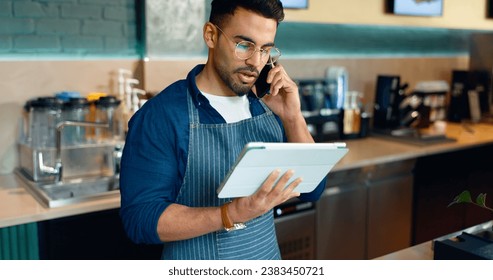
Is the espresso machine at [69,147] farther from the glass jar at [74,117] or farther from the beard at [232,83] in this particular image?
the beard at [232,83]

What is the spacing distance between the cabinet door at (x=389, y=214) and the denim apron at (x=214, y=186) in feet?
5.50

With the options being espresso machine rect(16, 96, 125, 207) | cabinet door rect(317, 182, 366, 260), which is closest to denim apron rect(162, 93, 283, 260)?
espresso machine rect(16, 96, 125, 207)

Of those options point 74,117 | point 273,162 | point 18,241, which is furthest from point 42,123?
point 273,162

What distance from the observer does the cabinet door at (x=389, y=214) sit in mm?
3207

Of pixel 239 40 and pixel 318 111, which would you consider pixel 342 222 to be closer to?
pixel 318 111

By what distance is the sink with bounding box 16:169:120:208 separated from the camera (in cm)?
221

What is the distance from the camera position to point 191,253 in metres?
1.60

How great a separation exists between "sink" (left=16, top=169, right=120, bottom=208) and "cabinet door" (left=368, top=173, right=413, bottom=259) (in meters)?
1.51

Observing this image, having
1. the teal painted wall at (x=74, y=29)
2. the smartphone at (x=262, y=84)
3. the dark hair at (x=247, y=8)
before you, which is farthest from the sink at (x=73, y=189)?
the dark hair at (x=247, y=8)

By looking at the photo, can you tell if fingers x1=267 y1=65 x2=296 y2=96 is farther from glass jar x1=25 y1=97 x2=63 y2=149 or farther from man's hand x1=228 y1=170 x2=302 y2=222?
glass jar x1=25 y1=97 x2=63 y2=149

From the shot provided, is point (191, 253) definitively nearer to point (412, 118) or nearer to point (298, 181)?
point (298, 181)

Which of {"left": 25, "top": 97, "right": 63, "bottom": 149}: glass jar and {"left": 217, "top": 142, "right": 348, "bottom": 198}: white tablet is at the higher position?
{"left": 217, "top": 142, "right": 348, "bottom": 198}: white tablet

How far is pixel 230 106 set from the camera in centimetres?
163

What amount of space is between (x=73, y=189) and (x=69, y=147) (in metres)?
0.19
